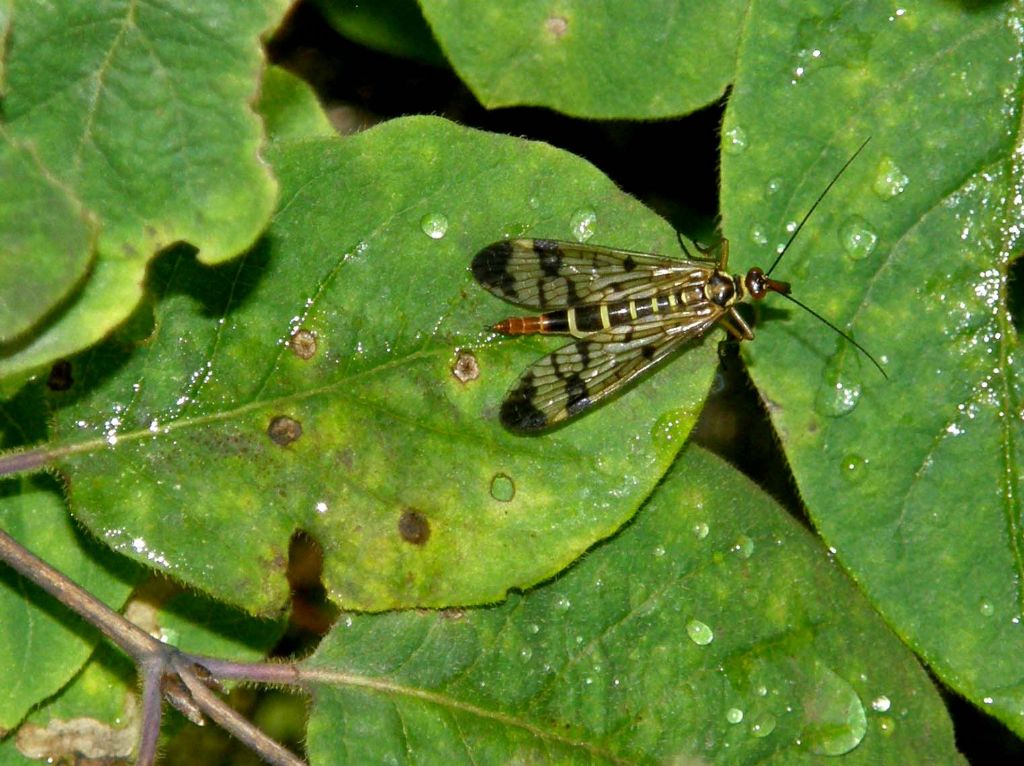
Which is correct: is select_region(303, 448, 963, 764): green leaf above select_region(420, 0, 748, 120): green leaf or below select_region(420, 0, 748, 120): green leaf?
below

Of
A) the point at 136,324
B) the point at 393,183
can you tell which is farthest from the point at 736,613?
the point at 136,324

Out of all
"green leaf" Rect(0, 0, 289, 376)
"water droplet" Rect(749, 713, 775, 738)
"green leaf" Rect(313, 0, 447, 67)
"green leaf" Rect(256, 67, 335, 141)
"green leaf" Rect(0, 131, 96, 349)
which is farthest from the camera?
"green leaf" Rect(313, 0, 447, 67)

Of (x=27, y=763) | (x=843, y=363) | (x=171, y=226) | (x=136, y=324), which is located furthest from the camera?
(x=27, y=763)

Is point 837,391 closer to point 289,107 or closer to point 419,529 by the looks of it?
point 419,529

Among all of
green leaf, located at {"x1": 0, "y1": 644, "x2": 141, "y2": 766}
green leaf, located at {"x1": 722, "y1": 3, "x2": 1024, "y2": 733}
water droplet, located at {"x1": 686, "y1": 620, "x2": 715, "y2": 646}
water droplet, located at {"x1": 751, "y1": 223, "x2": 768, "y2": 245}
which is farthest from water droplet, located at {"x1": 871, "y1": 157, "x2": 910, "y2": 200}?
green leaf, located at {"x1": 0, "y1": 644, "x2": 141, "y2": 766}

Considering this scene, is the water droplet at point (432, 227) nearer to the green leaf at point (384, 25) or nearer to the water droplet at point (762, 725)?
the green leaf at point (384, 25)

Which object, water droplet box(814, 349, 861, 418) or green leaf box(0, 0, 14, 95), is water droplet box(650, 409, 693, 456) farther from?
green leaf box(0, 0, 14, 95)

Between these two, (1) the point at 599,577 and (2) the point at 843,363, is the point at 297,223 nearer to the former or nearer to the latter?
(1) the point at 599,577
